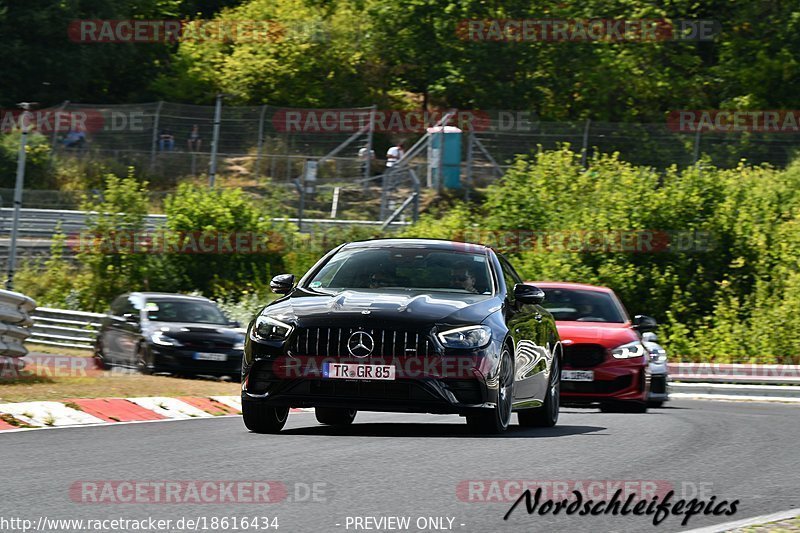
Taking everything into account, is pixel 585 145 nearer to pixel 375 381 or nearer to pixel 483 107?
pixel 483 107

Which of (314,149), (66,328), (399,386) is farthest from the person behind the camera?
(314,149)

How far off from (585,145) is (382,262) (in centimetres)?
3271

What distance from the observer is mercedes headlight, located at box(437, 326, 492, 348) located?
10.7 metres

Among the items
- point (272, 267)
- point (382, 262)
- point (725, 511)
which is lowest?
point (272, 267)

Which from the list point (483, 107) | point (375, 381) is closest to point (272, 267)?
point (483, 107)

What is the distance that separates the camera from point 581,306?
722 inches

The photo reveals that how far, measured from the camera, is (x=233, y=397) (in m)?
15.6
